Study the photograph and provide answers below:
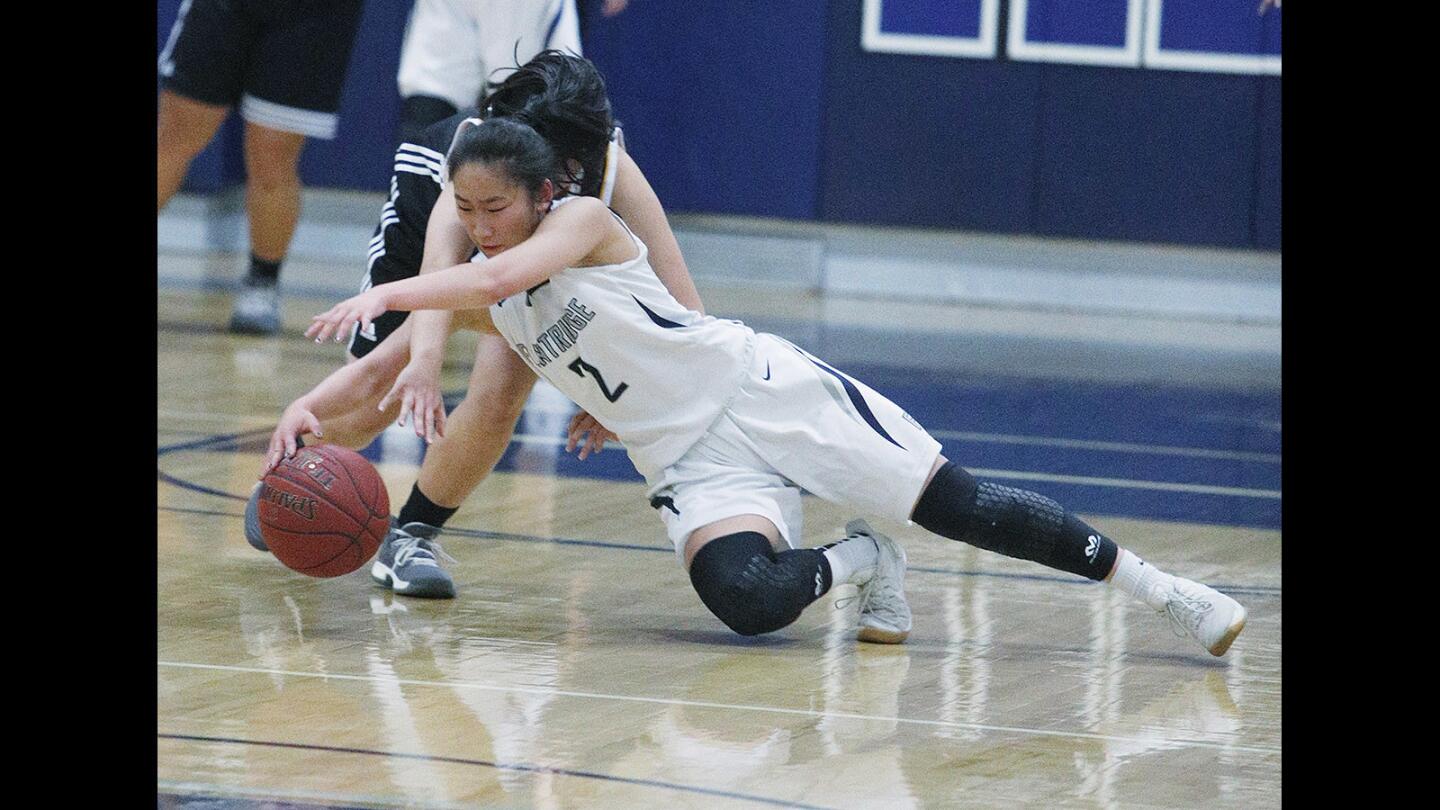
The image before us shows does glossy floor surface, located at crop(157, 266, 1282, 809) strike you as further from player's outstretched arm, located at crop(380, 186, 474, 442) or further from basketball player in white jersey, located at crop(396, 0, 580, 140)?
basketball player in white jersey, located at crop(396, 0, 580, 140)

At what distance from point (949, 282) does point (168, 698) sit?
7.50 metres

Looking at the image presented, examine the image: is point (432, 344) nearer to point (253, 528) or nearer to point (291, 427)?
point (291, 427)

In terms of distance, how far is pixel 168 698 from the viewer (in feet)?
9.85

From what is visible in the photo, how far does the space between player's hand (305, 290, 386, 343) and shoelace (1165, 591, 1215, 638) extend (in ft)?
4.91

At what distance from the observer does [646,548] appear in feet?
14.6

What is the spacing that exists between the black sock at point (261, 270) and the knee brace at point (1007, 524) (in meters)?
4.77

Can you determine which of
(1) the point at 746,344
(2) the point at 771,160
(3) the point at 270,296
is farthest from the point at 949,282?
(1) the point at 746,344

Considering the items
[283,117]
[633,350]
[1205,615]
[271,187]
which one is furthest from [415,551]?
[271,187]

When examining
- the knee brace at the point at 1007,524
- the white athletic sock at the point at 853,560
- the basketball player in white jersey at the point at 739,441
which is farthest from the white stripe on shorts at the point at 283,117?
the knee brace at the point at 1007,524

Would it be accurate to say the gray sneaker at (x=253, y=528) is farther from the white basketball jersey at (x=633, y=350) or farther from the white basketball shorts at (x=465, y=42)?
the white basketball shorts at (x=465, y=42)

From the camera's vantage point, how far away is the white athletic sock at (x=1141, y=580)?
11.7 feet

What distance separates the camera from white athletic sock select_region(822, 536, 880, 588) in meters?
3.56

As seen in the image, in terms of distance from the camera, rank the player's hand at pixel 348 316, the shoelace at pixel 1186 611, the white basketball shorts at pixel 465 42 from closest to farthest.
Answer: the player's hand at pixel 348 316
the shoelace at pixel 1186 611
the white basketball shorts at pixel 465 42
